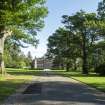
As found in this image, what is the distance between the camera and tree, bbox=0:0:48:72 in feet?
121

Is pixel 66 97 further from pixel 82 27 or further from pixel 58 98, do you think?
pixel 82 27

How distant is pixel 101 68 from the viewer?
6556 centimetres

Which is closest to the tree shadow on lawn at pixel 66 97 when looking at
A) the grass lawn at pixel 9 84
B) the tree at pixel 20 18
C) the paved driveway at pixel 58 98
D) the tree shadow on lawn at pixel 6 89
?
the paved driveway at pixel 58 98

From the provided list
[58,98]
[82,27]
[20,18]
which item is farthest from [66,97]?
[82,27]

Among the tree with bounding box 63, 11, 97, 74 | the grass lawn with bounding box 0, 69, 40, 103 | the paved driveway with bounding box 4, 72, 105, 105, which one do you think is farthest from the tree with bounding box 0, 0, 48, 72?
the tree with bounding box 63, 11, 97, 74

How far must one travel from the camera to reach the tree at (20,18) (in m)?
36.9

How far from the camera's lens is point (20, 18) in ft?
144

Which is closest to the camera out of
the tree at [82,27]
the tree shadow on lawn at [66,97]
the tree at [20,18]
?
the tree shadow on lawn at [66,97]

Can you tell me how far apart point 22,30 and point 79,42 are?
27.6m

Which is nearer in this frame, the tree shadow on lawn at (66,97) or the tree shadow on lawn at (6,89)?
the tree shadow on lawn at (66,97)

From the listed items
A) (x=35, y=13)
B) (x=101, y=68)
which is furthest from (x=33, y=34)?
(x=101, y=68)

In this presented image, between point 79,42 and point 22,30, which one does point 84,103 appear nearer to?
point 22,30

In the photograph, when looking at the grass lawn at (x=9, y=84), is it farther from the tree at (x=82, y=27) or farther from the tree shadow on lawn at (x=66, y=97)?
the tree at (x=82, y=27)

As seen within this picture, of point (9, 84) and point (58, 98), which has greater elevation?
point (9, 84)
